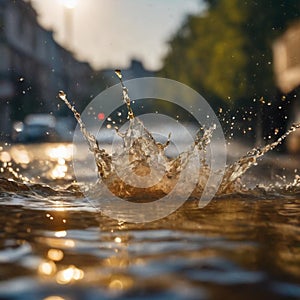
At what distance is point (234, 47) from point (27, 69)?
91.8 feet

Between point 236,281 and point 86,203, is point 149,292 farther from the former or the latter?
point 86,203

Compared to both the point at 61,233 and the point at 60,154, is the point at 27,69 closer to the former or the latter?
A: the point at 60,154

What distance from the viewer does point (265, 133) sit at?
62.7ft

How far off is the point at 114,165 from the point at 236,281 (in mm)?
4195

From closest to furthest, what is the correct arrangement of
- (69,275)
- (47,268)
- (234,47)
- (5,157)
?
(69,275), (47,268), (5,157), (234,47)

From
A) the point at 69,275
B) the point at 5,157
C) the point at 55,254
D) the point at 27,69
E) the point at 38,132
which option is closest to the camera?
the point at 69,275

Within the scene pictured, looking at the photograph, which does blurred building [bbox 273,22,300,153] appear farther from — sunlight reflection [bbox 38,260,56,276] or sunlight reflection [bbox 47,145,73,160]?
sunlight reflection [bbox 38,260,56,276]

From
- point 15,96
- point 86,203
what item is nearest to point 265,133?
point 86,203

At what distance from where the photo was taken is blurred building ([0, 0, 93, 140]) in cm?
4759

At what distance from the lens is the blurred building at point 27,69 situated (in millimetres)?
47594

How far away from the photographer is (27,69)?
61.3 m

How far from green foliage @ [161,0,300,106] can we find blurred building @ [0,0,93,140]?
7.43 m

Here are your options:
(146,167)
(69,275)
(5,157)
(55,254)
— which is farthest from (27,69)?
(69,275)

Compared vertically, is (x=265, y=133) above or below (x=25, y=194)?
above
